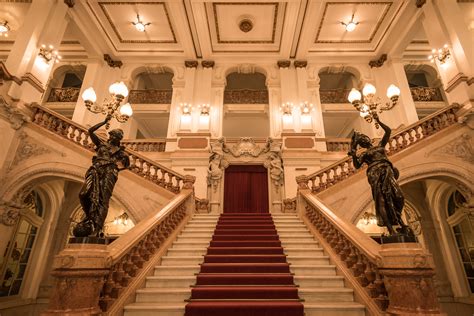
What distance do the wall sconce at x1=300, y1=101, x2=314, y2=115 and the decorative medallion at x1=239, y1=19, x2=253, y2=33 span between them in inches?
137

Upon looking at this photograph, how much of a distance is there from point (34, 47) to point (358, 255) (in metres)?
9.11

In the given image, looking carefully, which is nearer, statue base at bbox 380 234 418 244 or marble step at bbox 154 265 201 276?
statue base at bbox 380 234 418 244

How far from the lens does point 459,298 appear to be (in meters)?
7.39

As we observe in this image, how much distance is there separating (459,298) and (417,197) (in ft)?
10.0

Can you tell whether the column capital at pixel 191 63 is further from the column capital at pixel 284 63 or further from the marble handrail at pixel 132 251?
the marble handrail at pixel 132 251

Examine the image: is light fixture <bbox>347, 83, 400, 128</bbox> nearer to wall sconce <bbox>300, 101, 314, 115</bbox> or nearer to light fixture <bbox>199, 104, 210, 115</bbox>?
wall sconce <bbox>300, 101, 314, 115</bbox>

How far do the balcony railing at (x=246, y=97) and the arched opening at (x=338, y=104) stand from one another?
2.54m

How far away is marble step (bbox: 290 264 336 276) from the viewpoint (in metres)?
3.46

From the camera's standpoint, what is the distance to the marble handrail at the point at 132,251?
2.50 meters

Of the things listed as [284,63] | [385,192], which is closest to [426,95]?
[284,63]

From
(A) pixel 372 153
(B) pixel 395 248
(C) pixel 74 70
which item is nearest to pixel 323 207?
(A) pixel 372 153

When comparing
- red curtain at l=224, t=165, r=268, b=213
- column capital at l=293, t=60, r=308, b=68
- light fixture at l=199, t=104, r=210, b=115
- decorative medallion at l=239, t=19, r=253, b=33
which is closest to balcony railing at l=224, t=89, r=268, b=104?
light fixture at l=199, t=104, r=210, b=115

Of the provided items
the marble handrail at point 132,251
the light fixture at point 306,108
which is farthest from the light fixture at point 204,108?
the marble handrail at point 132,251

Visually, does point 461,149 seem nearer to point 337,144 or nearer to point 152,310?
point 337,144
